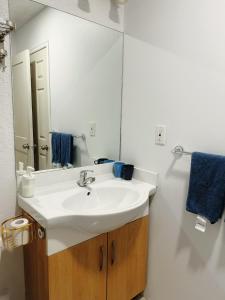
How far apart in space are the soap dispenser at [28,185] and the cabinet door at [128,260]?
0.50 meters

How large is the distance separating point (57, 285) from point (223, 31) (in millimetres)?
1478

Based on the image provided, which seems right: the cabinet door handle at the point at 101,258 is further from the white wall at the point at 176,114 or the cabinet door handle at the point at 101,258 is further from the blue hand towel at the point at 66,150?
the blue hand towel at the point at 66,150

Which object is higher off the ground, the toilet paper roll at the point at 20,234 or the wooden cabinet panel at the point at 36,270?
the toilet paper roll at the point at 20,234

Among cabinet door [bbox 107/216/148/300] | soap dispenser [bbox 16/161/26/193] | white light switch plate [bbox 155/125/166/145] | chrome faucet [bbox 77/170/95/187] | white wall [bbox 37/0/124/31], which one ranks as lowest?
cabinet door [bbox 107/216/148/300]

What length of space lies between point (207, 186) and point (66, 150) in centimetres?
88

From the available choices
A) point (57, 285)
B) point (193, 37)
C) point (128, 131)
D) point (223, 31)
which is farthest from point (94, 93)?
point (57, 285)

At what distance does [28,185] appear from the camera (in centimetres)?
120

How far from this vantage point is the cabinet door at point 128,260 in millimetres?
1320

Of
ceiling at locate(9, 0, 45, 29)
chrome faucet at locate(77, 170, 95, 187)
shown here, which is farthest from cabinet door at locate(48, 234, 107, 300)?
ceiling at locate(9, 0, 45, 29)

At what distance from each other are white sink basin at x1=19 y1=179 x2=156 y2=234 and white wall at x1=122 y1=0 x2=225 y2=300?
0.72 feet

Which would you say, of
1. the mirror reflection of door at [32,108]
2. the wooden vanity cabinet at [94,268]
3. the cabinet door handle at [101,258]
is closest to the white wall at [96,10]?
the mirror reflection of door at [32,108]

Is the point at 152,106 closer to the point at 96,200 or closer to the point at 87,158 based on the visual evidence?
the point at 87,158

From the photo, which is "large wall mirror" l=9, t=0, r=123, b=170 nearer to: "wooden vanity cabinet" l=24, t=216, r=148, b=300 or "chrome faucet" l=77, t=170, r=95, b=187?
"chrome faucet" l=77, t=170, r=95, b=187

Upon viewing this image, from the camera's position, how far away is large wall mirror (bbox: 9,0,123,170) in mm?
1232
